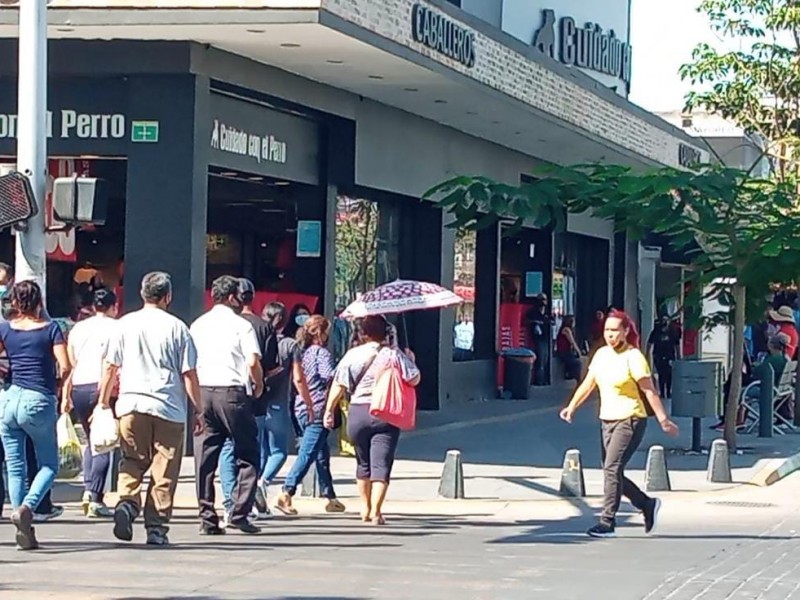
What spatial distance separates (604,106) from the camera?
2600 cm

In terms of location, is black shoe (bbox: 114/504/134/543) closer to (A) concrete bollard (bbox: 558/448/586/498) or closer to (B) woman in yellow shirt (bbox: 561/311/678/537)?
(B) woman in yellow shirt (bbox: 561/311/678/537)

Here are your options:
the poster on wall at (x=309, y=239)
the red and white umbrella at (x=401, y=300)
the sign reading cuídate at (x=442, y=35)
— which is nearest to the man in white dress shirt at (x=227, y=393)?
the red and white umbrella at (x=401, y=300)

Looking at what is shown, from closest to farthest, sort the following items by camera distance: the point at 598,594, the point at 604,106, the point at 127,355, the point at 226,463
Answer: the point at 598,594 → the point at 127,355 → the point at 226,463 → the point at 604,106

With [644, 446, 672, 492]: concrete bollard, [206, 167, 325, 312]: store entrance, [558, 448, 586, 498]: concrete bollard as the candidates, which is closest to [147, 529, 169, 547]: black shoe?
[558, 448, 586, 498]: concrete bollard

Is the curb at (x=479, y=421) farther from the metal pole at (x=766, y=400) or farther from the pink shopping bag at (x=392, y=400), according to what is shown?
the pink shopping bag at (x=392, y=400)

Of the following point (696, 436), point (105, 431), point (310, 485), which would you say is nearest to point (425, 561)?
point (105, 431)

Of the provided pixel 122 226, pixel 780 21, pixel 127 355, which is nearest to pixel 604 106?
pixel 780 21

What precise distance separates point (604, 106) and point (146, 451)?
16.9 m

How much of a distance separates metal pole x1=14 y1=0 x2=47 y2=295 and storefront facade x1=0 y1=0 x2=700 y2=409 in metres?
2.43

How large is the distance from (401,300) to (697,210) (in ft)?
14.9

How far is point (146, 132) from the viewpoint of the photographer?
16.7m

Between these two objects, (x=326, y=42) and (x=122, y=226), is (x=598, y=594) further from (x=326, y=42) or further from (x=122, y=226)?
(x=122, y=226)

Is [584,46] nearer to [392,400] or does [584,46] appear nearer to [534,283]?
[534,283]

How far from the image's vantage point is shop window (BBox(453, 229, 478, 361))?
85.9 ft
